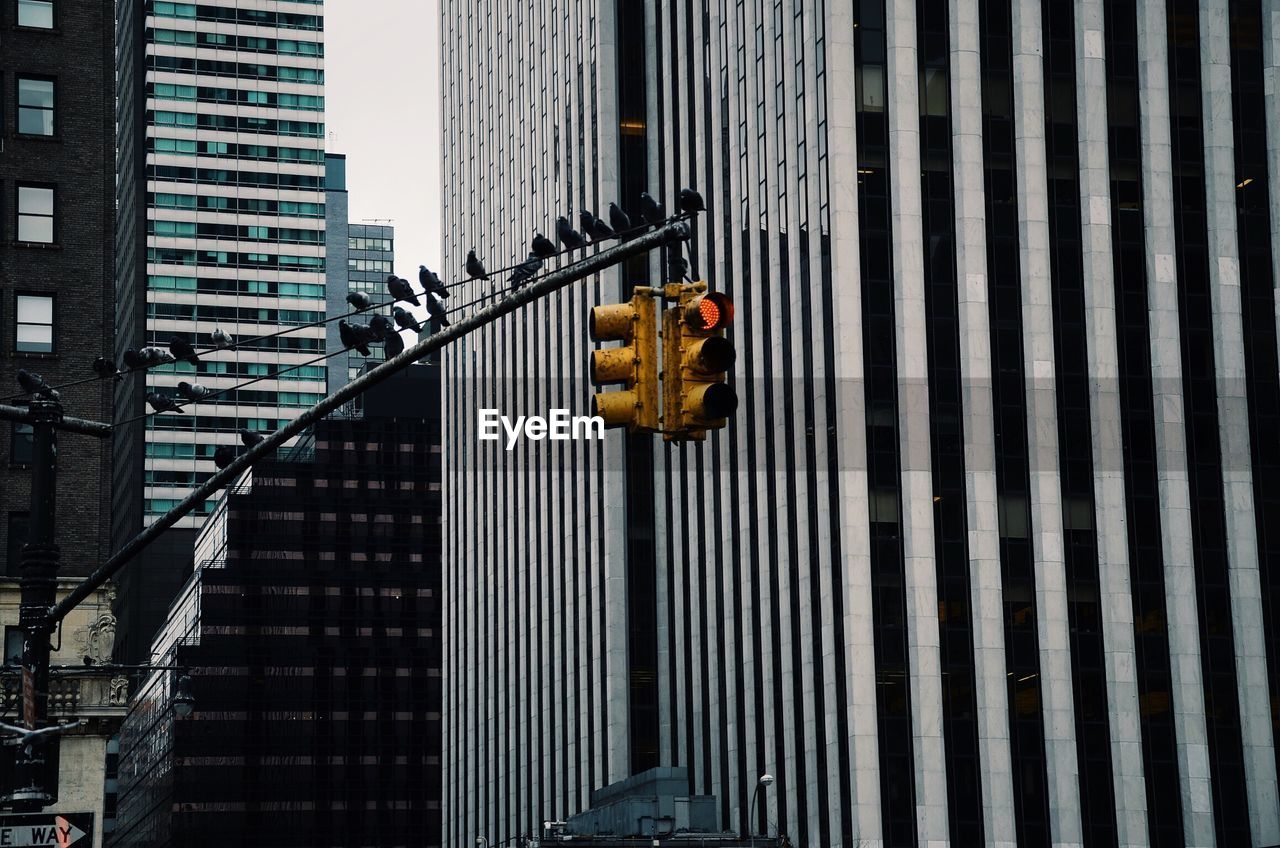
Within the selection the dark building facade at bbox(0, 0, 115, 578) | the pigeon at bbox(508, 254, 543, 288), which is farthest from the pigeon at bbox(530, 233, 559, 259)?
the dark building facade at bbox(0, 0, 115, 578)

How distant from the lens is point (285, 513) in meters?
180

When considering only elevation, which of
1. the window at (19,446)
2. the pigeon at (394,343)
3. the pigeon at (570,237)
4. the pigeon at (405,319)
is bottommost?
the pigeon at (394,343)

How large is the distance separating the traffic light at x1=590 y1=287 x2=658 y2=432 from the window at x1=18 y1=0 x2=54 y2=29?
43047 mm

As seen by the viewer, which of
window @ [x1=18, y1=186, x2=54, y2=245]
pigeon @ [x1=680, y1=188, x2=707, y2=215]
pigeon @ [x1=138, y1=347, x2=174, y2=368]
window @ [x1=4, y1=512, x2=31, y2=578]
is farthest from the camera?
window @ [x1=18, y1=186, x2=54, y2=245]

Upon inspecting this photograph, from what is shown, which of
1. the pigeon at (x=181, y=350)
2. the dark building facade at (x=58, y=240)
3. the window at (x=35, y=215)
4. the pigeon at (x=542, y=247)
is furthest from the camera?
the window at (x=35, y=215)

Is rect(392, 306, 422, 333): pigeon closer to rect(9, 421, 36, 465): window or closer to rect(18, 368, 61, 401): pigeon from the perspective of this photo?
rect(18, 368, 61, 401): pigeon

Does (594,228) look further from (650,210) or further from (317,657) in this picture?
(317,657)

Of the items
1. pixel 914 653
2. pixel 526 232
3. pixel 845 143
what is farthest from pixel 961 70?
pixel 526 232

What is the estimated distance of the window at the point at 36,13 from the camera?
53.5 metres

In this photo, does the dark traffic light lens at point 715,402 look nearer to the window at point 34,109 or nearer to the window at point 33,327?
the window at point 33,327

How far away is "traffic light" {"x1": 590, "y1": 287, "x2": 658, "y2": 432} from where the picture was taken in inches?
570

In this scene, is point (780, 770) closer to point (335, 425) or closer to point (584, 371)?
point (584, 371)

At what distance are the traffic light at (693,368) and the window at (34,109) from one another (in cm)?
4219

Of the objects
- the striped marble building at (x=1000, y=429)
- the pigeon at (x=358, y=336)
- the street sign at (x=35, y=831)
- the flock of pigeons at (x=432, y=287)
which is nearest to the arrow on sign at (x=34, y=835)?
the street sign at (x=35, y=831)
